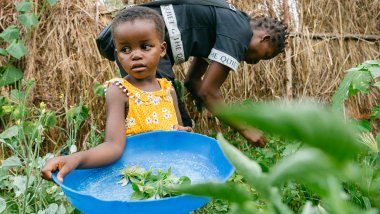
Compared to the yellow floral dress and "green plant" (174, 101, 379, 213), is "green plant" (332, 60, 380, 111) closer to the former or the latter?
the yellow floral dress

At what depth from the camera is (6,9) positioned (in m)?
3.12

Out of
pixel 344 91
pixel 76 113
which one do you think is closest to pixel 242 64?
pixel 76 113

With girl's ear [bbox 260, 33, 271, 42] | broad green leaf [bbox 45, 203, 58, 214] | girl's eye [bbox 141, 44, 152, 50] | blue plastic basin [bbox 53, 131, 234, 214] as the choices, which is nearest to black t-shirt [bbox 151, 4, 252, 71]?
girl's ear [bbox 260, 33, 271, 42]

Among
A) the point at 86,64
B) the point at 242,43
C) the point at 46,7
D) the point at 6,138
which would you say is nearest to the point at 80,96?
the point at 86,64

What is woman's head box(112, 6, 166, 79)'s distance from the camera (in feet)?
6.86

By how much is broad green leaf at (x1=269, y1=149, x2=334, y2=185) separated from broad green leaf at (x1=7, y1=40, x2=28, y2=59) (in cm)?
281

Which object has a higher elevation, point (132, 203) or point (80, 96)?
point (132, 203)

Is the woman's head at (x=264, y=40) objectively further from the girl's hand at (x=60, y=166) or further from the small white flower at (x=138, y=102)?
the girl's hand at (x=60, y=166)

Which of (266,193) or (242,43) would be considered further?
(242,43)

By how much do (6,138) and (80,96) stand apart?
77cm

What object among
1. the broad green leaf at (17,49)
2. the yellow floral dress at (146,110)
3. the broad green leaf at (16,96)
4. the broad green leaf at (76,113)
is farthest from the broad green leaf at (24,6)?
the yellow floral dress at (146,110)

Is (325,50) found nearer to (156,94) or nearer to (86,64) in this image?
(86,64)

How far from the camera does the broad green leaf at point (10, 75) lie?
9.52 feet

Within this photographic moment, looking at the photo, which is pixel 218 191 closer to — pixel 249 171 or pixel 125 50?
pixel 249 171
